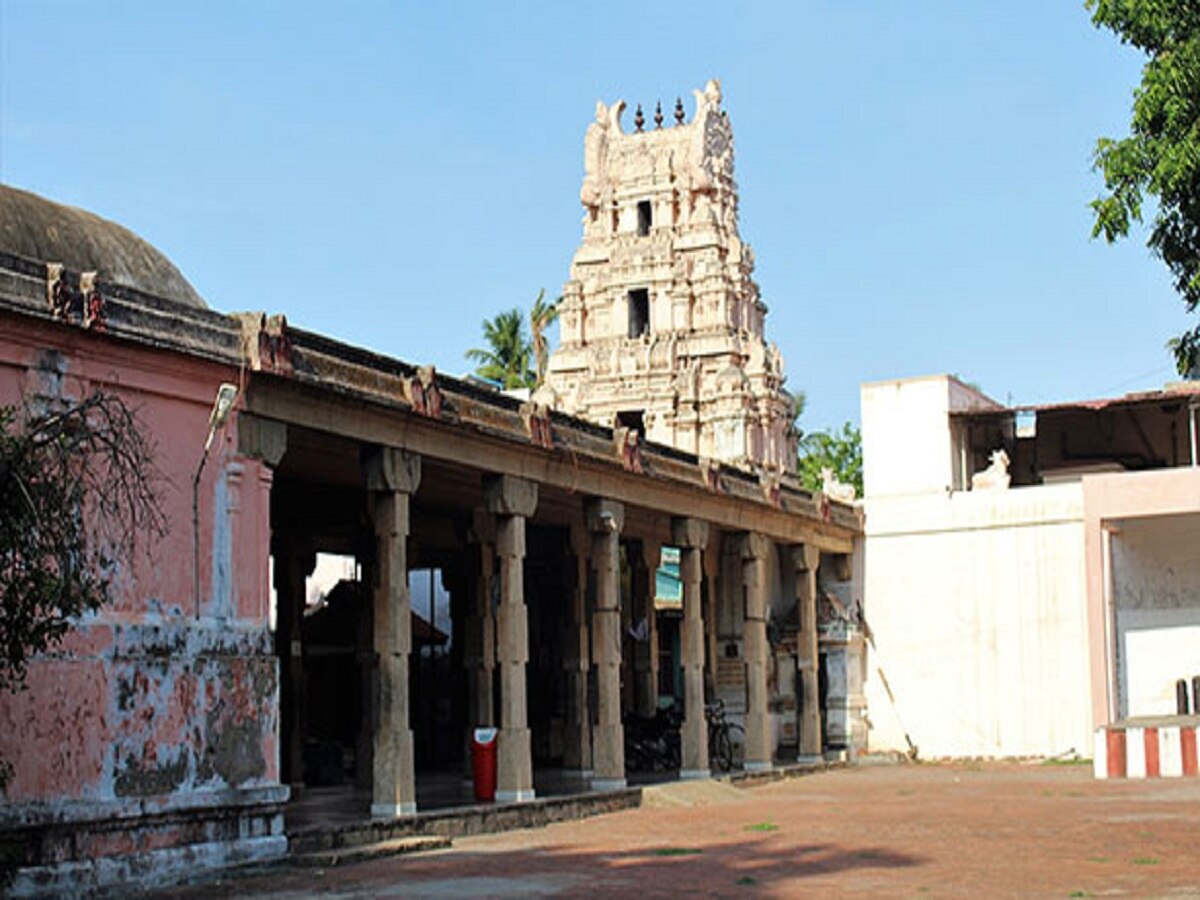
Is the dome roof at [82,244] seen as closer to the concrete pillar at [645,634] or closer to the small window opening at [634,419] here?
the concrete pillar at [645,634]

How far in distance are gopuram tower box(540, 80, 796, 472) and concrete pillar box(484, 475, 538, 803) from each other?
2390 centimetres

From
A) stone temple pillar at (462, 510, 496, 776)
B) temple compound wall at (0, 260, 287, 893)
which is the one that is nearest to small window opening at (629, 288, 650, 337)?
stone temple pillar at (462, 510, 496, 776)

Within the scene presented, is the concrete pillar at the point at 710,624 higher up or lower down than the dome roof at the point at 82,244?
lower down

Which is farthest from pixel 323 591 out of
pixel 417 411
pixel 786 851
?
pixel 786 851

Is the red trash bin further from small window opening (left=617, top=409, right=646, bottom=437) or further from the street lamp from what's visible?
small window opening (left=617, top=409, right=646, bottom=437)

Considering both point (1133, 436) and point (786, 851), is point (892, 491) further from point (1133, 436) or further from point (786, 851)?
point (786, 851)

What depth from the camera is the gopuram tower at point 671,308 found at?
4625 cm

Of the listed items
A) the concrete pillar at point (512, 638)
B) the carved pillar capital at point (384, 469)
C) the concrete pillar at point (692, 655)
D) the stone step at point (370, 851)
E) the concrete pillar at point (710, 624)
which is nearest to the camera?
the stone step at point (370, 851)

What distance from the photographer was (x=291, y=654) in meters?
24.5

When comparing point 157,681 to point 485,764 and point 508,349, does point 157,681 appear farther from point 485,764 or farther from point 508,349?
point 508,349

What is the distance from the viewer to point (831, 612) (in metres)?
34.2

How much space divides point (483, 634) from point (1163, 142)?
12805 millimetres

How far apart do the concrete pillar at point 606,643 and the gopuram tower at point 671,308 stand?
68.8 ft

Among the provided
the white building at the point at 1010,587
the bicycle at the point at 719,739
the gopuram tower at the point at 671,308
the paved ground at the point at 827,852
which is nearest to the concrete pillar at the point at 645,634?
the bicycle at the point at 719,739
